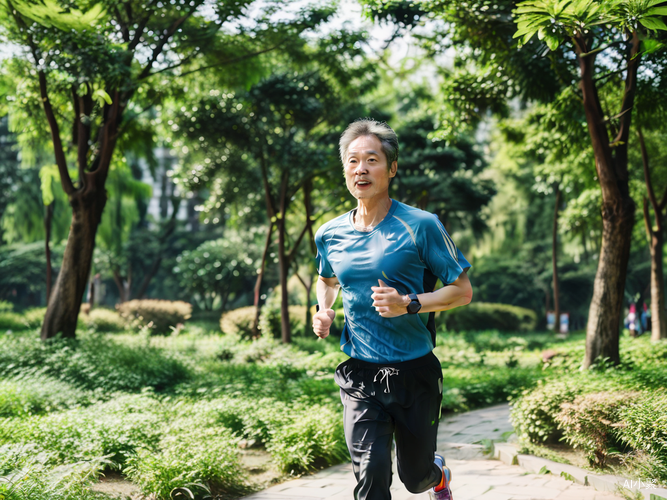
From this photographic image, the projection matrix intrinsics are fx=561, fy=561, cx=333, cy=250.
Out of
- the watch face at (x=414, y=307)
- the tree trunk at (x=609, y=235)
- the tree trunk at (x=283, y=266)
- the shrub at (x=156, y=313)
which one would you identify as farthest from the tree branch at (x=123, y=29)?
the shrub at (x=156, y=313)

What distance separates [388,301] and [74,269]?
948 centimetres

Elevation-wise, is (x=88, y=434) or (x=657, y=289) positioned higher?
(x=657, y=289)

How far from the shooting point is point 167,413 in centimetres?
614

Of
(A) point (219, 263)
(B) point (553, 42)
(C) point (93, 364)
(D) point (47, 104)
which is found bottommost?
(C) point (93, 364)

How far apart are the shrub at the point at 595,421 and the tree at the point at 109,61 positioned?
7.78 m

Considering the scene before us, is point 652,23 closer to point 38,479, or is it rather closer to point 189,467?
point 189,467

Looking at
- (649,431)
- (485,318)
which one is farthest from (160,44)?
(485,318)

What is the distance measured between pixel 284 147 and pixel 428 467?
12250 mm

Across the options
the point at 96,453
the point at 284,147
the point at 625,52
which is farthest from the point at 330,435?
the point at 284,147

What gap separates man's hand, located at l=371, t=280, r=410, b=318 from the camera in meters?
2.37

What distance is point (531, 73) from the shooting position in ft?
28.4

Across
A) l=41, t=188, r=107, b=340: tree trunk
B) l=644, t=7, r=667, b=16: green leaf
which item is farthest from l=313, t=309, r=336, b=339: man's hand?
l=41, t=188, r=107, b=340: tree trunk

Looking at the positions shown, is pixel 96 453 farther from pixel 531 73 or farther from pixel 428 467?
pixel 531 73

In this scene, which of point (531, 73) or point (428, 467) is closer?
point (428, 467)
